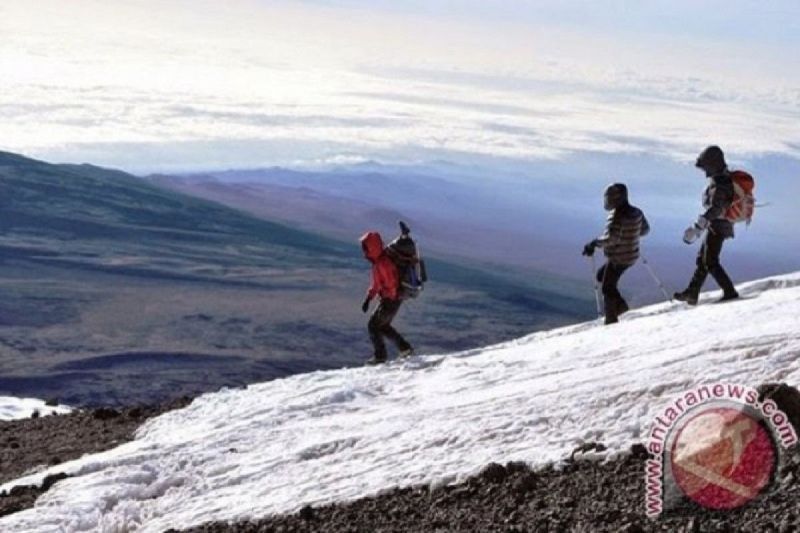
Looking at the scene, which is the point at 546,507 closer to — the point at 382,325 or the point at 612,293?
the point at 612,293

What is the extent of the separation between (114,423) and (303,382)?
2835 mm

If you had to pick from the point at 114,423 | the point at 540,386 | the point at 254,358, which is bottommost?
the point at 254,358

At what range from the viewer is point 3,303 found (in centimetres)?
19125

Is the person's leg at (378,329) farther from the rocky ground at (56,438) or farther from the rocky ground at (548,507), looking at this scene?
the rocky ground at (548,507)

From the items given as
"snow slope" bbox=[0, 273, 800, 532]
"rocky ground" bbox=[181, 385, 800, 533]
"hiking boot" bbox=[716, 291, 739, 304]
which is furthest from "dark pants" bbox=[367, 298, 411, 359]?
"rocky ground" bbox=[181, 385, 800, 533]

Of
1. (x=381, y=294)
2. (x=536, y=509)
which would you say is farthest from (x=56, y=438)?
(x=536, y=509)

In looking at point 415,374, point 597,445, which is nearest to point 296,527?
point 597,445

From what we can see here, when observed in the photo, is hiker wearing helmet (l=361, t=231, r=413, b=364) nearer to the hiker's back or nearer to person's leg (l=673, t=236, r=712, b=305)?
the hiker's back

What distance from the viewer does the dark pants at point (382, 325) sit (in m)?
21.3

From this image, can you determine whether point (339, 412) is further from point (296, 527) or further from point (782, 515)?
point (782, 515)

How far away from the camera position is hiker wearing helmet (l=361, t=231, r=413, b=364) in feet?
68.1

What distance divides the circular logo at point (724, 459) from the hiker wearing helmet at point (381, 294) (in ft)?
35.3

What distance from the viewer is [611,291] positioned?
20250mm

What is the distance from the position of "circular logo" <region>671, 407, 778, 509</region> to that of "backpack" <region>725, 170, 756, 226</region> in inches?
363
